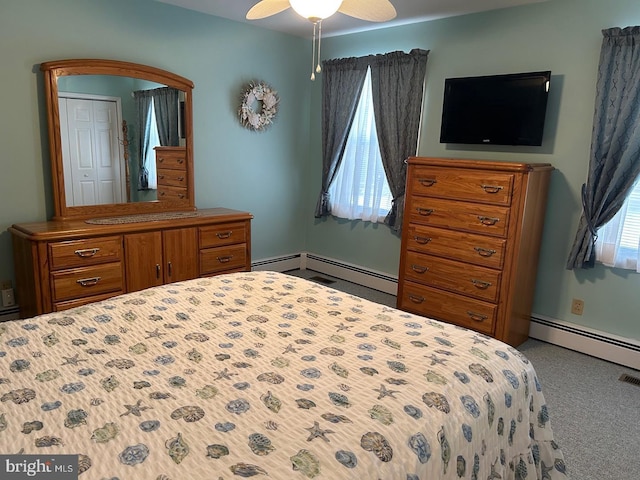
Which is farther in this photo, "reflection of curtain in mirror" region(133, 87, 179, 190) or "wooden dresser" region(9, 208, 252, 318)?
"reflection of curtain in mirror" region(133, 87, 179, 190)

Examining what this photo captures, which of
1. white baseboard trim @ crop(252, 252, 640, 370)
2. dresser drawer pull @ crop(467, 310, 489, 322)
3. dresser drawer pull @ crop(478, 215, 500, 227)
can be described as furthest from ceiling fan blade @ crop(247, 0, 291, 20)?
white baseboard trim @ crop(252, 252, 640, 370)

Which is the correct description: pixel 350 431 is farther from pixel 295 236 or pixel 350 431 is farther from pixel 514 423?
pixel 295 236

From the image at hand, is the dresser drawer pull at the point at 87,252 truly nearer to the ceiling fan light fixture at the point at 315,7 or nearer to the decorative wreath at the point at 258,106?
the decorative wreath at the point at 258,106

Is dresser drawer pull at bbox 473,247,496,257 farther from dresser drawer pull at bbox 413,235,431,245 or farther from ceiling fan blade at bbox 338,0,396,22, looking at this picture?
ceiling fan blade at bbox 338,0,396,22

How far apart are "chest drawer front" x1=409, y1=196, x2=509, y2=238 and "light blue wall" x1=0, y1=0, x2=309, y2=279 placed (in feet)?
5.67

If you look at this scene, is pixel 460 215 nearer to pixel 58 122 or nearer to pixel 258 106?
pixel 258 106

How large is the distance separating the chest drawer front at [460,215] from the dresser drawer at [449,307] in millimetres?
519

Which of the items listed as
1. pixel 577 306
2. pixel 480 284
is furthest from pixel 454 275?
pixel 577 306

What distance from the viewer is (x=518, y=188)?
304 centimetres

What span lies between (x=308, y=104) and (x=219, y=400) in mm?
4092

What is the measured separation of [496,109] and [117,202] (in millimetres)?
3014

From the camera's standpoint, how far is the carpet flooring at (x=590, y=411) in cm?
221

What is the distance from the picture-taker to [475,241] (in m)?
3.31

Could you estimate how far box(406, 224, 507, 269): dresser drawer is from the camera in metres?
3.22
